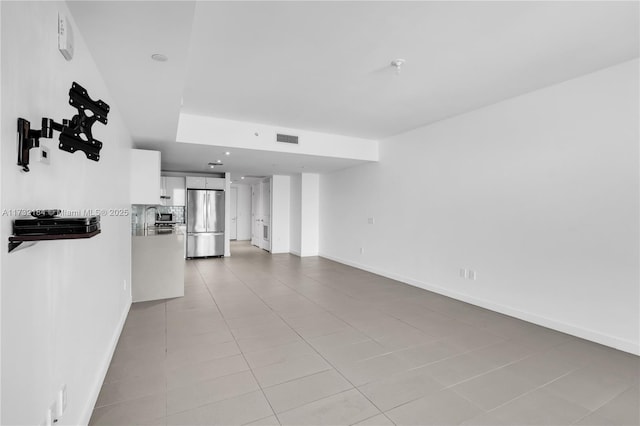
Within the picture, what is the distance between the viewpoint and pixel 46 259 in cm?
135

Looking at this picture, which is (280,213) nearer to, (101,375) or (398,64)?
(398,64)

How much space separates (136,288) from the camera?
4348mm

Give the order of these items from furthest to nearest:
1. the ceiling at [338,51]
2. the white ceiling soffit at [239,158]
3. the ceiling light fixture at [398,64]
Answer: the white ceiling soffit at [239,158], the ceiling light fixture at [398,64], the ceiling at [338,51]

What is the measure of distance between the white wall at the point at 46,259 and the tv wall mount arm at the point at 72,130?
36 mm

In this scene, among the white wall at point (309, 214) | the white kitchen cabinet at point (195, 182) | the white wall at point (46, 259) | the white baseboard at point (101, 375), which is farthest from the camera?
the white wall at point (309, 214)

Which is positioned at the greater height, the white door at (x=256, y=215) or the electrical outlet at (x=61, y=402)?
the white door at (x=256, y=215)

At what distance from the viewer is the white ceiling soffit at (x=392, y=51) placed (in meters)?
2.23

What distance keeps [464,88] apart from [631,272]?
7.91 feet

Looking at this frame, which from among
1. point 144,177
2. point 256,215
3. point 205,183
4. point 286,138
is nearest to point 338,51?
point 286,138

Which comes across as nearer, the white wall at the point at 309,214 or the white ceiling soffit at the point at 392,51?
the white ceiling soffit at the point at 392,51

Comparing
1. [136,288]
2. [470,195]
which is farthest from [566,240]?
[136,288]

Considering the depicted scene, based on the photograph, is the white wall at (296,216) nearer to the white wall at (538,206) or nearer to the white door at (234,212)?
the white wall at (538,206)

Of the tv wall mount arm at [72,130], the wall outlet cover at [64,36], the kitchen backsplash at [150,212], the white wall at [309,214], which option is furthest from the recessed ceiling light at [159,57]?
the white wall at [309,214]

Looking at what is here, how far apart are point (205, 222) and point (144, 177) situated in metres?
3.86
